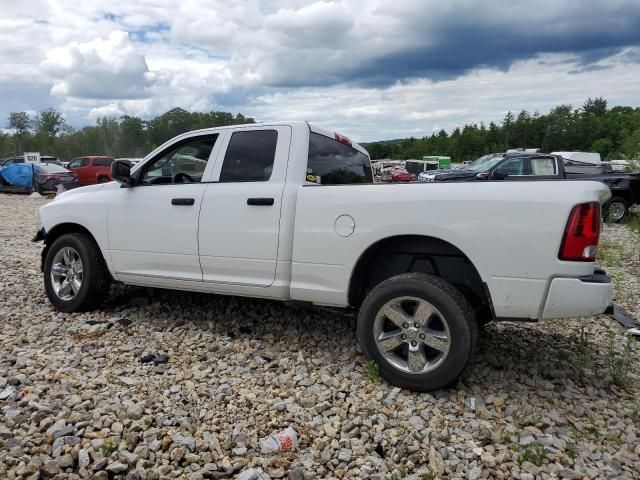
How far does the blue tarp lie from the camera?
21.2 m

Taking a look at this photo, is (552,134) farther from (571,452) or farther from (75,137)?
(571,452)

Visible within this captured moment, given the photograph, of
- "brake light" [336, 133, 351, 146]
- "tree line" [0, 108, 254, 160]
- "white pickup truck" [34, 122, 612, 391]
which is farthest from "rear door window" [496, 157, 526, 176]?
"tree line" [0, 108, 254, 160]

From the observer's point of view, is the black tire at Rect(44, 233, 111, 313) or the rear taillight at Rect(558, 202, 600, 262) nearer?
the rear taillight at Rect(558, 202, 600, 262)

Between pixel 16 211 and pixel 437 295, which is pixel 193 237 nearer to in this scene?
pixel 437 295

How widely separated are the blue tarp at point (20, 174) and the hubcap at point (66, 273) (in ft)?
61.1

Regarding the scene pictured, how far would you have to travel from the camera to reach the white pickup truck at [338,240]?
3.16 metres

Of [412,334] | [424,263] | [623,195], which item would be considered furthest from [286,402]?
[623,195]

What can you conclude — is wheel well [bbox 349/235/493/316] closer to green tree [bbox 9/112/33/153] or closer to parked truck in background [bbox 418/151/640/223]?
parked truck in background [bbox 418/151/640/223]

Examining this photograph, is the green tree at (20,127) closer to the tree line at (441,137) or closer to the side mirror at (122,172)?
the tree line at (441,137)

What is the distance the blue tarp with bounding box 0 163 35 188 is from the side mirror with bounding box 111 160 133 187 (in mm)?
→ 19275

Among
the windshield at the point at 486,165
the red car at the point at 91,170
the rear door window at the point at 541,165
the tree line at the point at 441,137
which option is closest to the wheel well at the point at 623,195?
the rear door window at the point at 541,165

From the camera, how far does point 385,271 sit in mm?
3936

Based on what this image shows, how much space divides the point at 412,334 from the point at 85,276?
327cm

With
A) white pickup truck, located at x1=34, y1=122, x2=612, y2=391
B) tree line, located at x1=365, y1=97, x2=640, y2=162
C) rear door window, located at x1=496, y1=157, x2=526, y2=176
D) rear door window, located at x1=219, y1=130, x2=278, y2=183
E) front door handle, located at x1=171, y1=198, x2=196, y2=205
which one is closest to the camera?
white pickup truck, located at x1=34, y1=122, x2=612, y2=391
